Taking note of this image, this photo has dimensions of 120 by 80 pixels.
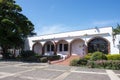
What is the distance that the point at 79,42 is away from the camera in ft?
95.2

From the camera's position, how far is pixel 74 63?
21.3 metres

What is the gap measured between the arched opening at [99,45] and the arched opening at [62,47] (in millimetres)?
5006

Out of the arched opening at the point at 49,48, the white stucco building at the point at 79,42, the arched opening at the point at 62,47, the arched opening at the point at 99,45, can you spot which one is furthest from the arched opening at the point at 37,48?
the arched opening at the point at 99,45

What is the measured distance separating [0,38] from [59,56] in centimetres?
1028

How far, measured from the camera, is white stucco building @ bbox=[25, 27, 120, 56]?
25203 mm

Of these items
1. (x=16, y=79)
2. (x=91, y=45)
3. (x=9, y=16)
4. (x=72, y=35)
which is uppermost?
(x=9, y=16)

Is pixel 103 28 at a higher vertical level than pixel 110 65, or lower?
higher

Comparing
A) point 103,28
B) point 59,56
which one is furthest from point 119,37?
point 59,56

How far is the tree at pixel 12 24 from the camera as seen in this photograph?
28.5 m

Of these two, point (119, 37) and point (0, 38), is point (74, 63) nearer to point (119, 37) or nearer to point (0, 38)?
point (119, 37)

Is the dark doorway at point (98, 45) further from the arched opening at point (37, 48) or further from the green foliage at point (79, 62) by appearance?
the arched opening at point (37, 48)

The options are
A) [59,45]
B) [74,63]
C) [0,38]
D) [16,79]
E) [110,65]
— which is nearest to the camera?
[16,79]

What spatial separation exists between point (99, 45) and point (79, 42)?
3.80 meters

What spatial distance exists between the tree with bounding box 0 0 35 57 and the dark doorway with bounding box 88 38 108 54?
11177 mm
